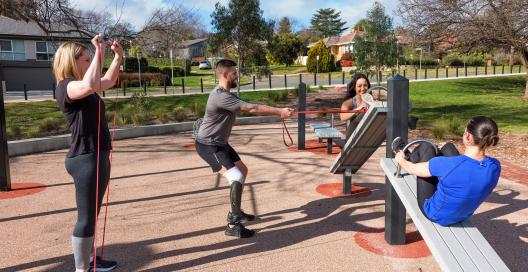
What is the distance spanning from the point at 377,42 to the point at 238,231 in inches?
741

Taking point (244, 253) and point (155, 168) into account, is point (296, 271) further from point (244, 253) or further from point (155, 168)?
point (155, 168)

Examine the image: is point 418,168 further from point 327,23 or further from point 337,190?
point 327,23

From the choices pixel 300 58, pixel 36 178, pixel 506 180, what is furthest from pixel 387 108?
pixel 300 58

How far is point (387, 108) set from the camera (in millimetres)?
4008

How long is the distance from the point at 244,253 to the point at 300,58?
207 ft

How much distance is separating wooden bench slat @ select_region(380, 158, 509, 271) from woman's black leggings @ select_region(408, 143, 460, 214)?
0.36 feet

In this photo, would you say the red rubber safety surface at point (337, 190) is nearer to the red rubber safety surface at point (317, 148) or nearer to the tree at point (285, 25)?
the red rubber safety surface at point (317, 148)

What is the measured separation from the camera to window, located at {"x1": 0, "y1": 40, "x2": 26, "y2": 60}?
35.2m

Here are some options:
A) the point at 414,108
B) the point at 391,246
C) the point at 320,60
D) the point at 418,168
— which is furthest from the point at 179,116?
the point at 320,60

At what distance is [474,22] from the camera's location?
1825 cm

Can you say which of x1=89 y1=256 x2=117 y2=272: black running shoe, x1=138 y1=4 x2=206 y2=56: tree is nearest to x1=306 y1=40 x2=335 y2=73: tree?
x1=138 y1=4 x2=206 y2=56: tree

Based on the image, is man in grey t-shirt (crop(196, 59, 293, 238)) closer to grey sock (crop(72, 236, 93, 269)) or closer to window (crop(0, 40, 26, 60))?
grey sock (crop(72, 236, 93, 269))

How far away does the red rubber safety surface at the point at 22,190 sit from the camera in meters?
5.87

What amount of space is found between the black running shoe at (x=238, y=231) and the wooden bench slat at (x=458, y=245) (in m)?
1.60
